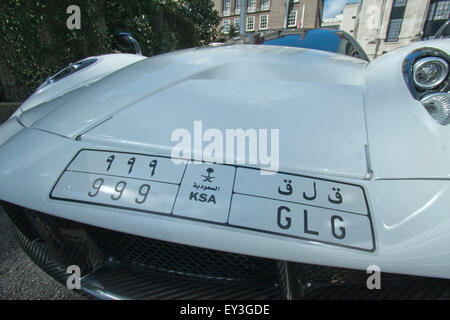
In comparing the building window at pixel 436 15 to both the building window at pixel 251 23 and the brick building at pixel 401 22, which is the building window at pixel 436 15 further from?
the building window at pixel 251 23

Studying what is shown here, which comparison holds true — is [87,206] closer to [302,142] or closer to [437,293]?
[302,142]

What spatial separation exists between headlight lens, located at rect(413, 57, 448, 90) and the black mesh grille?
80 cm

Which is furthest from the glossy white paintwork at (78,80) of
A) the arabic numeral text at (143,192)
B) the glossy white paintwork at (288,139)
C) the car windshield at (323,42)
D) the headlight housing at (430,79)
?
the headlight housing at (430,79)

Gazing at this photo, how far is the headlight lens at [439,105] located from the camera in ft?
2.19

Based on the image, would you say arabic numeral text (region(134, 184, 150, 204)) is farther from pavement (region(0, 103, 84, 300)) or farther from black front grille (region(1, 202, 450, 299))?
pavement (region(0, 103, 84, 300))

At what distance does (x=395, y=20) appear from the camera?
84.0ft

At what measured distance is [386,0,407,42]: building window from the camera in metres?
25.0

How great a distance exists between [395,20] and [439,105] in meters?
34.4

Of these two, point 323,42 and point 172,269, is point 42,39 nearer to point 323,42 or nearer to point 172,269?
point 323,42

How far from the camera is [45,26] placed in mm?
4109

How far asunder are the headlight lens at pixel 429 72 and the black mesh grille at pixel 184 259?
0.80m
